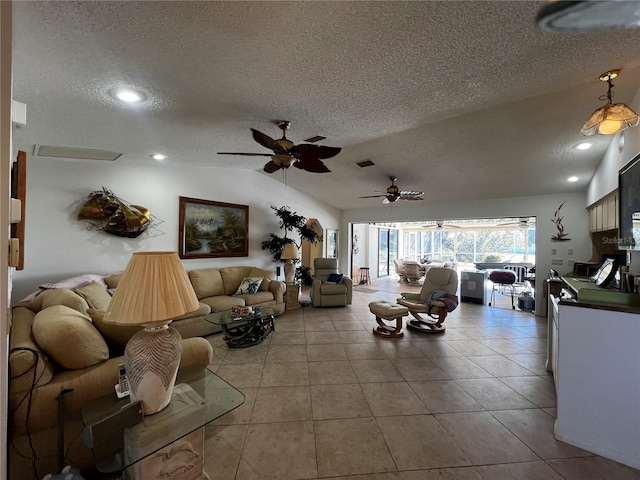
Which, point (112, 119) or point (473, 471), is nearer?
point (473, 471)

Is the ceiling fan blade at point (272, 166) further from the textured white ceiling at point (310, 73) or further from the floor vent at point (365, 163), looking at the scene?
the floor vent at point (365, 163)

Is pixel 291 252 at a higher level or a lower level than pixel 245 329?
higher

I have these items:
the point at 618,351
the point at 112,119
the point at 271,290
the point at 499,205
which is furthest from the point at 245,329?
the point at 499,205

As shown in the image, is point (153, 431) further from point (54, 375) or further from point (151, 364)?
point (54, 375)

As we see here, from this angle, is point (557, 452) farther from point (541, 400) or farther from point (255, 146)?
point (255, 146)

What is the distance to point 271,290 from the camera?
5.11 metres

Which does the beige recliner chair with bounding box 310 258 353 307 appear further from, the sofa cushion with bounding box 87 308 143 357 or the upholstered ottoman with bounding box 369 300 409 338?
the sofa cushion with bounding box 87 308 143 357

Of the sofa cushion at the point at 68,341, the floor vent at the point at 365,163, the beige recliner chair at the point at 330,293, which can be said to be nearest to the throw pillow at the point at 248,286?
the beige recliner chair at the point at 330,293

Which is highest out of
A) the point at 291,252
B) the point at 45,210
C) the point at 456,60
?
the point at 456,60

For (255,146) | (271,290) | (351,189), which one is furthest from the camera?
(351,189)

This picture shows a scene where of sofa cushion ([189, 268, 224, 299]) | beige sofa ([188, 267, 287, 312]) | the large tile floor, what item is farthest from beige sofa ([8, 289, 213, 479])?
sofa cushion ([189, 268, 224, 299])

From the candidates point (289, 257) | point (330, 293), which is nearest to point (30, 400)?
point (289, 257)

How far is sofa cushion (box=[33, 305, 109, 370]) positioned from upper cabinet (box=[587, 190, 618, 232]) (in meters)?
5.03

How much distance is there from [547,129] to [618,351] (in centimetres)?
254
